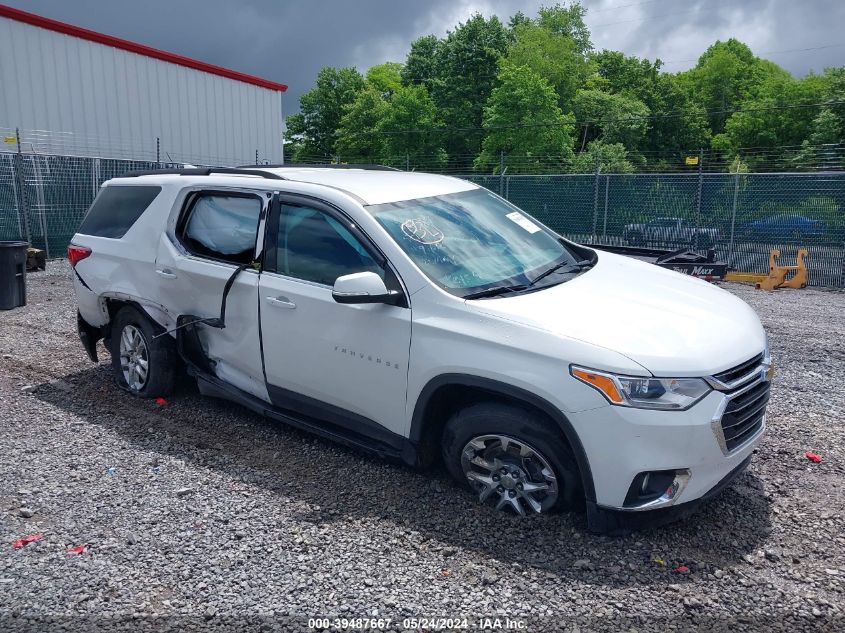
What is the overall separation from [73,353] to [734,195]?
40.8 ft

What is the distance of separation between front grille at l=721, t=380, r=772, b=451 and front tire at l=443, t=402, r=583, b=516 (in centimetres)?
74

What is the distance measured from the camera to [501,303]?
357cm

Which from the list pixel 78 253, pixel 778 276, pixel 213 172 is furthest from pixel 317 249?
pixel 778 276

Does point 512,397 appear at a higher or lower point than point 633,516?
higher

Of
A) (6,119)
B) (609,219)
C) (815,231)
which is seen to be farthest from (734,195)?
(6,119)

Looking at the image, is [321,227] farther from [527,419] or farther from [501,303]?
[527,419]

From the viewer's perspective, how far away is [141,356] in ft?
17.8

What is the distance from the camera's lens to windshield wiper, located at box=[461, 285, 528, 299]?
367 centimetres

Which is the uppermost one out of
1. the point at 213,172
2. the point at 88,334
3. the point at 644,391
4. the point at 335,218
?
the point at 213,172

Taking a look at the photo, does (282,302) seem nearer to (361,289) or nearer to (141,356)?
(361,289)

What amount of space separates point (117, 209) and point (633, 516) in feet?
15.0

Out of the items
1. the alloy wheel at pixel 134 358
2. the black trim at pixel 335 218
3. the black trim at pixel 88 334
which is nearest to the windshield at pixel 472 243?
the black trim at pixel 335 218

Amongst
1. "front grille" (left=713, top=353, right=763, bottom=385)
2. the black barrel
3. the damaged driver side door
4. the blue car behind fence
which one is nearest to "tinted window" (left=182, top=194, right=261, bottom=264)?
the damaged driver side door

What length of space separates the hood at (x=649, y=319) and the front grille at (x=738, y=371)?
3 cm
